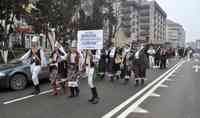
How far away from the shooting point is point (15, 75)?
11.2m

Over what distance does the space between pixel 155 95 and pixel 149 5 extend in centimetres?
12965

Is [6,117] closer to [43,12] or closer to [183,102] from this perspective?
[183,102]

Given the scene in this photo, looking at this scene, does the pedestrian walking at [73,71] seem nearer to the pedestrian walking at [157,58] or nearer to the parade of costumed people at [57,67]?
the parade of costumed people at [57,67]

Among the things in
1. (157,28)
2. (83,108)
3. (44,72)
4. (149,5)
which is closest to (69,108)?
(83,108)

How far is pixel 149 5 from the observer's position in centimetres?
13638

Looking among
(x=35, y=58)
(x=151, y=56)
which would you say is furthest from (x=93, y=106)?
(x=151, y=56)

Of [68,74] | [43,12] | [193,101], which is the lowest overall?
[193,101]

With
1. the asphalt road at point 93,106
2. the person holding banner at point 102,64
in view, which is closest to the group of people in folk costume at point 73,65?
the asphalt road at point 93,106

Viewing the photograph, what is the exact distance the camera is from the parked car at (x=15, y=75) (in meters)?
10.8

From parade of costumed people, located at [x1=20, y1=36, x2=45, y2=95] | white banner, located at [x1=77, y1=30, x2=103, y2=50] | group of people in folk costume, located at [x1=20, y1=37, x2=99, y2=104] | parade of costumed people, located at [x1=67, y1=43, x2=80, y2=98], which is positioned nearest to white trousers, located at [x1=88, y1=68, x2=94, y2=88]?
group of people in folk costume, located at [x1=20, y1=37, x2=99, y2=104]

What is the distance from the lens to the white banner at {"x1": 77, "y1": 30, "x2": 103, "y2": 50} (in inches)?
374

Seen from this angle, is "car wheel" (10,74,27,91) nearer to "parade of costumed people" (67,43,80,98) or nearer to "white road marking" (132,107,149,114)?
"parade of costumed people" (67,43,80,98)

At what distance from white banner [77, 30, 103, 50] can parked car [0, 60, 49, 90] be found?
2816 mm

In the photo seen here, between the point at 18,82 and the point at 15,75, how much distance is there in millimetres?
300
